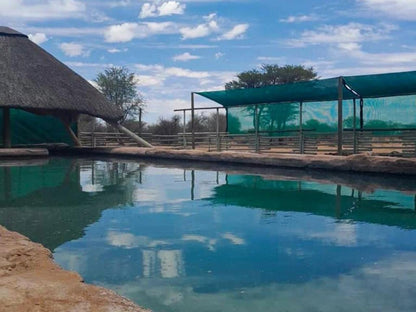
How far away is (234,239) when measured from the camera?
13.1ft

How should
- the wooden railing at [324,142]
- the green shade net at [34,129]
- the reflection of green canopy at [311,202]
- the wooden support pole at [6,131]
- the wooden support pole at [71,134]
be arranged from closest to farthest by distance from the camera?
Result: the reflection of green canopy at [311,202], the wooden railing at [324,142], the wooden support pole at [6,131], the green shade net at [34,129], the wooden support pole at [71,134]

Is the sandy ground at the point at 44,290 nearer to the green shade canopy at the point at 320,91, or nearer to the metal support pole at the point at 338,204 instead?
the metal support pole at the point at 338,204

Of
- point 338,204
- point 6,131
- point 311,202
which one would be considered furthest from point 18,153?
point 338,204

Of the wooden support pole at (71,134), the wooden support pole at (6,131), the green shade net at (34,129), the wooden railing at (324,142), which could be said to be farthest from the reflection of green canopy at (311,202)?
the green shade net at (34,129)

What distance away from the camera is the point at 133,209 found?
212 inches

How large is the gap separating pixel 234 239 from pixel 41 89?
1210cm

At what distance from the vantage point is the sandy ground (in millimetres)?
2029

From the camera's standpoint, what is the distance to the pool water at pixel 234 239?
2.72m

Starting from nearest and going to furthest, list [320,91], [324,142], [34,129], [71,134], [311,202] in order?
[311,202]
[320,91]
[324,142]
[71,134]
[34,129]

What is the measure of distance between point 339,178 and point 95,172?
4719 mm

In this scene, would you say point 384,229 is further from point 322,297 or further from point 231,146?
point 231,146

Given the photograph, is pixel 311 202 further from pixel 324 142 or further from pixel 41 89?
pixel 41 89

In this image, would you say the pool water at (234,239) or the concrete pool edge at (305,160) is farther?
the concrete pool edge at (305,160)

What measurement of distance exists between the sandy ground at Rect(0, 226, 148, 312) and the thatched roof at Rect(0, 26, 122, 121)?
39.0 feet
